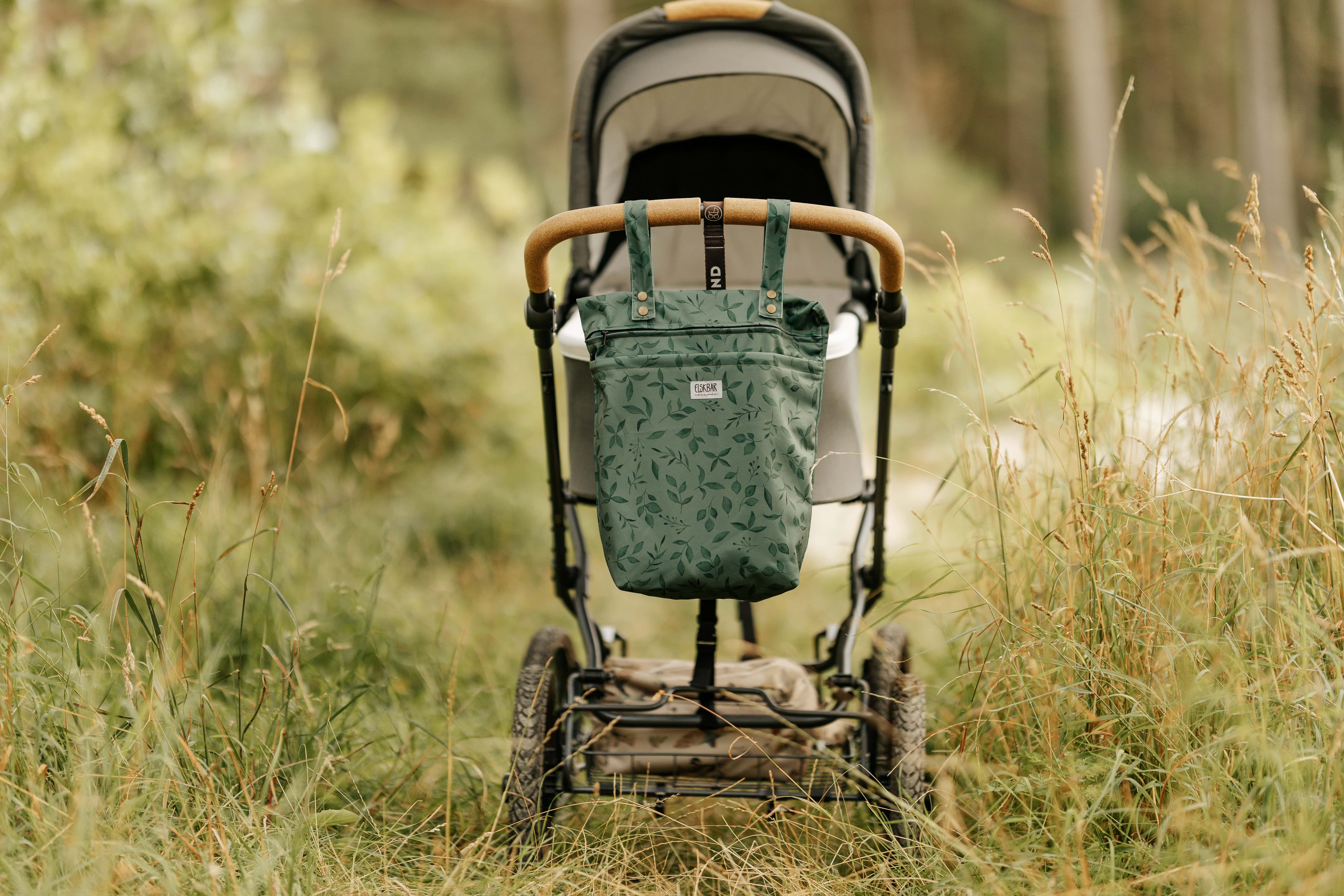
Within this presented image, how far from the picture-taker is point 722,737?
2.00m

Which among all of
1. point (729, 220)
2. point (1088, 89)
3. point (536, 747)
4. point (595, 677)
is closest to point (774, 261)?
point (729, 220)

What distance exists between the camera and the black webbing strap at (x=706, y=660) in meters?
1.89

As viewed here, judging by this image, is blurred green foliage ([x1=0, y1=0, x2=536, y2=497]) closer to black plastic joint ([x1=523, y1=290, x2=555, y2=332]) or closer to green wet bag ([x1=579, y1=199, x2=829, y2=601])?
black plastic joint ([x1=523, y1=290, x2=555, y2=332])

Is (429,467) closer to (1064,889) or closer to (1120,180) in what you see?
(1064,889)

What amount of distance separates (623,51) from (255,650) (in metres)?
1.78

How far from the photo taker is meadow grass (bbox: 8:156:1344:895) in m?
1.48

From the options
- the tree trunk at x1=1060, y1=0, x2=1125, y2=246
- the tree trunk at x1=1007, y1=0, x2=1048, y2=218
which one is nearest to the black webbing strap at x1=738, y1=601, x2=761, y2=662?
the tree trunk at x1=1060, y1=0, x2=1125, y2=246

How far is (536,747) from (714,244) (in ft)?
3.31

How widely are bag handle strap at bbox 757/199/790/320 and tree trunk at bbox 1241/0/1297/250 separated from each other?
12582mm

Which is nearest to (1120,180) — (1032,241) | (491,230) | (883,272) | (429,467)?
(1032,241)

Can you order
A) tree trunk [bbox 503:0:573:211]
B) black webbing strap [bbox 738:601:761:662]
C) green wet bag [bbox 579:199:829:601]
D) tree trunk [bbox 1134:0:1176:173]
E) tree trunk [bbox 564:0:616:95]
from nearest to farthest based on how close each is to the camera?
green wet bag [bbox 579:199:829:601] < black webbing strap [bbox 738:601:761:662] < tree trunk [bbox 564:0:616:95] < tree trunk [bbox 503:0:573:211] < tree trunk [bbox 1134:0:1176:173]

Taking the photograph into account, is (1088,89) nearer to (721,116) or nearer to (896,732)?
(721,116)

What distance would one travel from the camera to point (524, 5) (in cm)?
1449

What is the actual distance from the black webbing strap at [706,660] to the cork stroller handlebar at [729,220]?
2.44 feet
